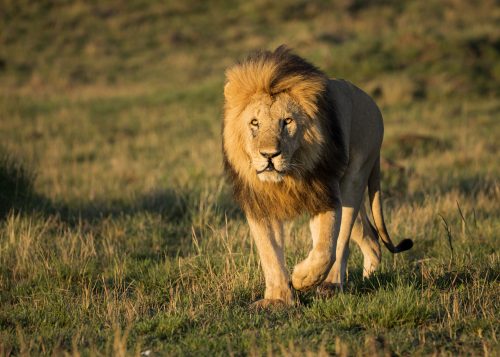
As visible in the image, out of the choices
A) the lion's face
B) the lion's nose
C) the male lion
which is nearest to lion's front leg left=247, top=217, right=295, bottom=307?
the male lion

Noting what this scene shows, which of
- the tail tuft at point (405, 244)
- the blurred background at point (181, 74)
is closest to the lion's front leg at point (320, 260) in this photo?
the tail tuft at point (405, 244)

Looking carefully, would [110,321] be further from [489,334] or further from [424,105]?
[424,105]

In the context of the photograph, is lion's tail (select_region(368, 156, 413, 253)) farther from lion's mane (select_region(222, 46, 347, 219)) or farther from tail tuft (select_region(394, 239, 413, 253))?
lion's mane (select_region(222, 46, 347, 219))

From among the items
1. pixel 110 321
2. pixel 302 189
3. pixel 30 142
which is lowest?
pixel 30 142

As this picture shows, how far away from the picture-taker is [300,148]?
439 centimetres

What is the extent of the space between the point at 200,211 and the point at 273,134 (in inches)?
114

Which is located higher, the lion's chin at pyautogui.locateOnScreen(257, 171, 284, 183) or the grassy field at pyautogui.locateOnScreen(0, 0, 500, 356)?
the lion's chin at pyautogui.locateOnScreen(257, 171, 284, 183)

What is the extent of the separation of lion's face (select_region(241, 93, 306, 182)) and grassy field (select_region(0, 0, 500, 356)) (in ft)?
2.62

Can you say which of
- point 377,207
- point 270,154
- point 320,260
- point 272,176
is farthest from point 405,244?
point 270,154

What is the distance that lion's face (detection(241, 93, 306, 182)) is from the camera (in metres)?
4.21

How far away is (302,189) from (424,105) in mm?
10873

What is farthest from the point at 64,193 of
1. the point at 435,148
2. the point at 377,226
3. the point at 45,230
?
the point at 435,148

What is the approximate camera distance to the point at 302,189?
178 inches

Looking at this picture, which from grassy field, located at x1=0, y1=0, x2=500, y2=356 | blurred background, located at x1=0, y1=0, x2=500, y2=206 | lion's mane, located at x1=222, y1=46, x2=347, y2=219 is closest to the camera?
grassy field, located at x1=0, y1=0, x2=500, y2=356
